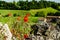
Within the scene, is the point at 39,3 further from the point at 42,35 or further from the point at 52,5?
the point at 42,35

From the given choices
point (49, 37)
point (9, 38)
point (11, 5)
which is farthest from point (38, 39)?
point (11, 5)

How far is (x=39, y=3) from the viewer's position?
121ft

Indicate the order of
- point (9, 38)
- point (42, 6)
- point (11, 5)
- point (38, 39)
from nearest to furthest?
point (9, 38)
point (38, 39)
point (42, 6)
point (11, 5)

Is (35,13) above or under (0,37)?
under

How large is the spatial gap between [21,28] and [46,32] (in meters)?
0.95

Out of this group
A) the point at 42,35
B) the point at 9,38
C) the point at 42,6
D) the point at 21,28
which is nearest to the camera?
the point at 9,38

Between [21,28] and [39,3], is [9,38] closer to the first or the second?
[21,28]

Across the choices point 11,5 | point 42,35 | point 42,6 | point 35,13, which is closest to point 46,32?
point 42,35

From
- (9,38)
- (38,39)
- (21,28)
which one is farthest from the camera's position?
(21,28)

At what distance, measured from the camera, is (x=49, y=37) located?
15.5ft

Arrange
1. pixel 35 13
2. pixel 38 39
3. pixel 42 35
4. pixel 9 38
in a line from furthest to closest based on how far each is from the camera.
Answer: pixel 35 13
pixel 42 35
pixel 38 39
pixel 9 38

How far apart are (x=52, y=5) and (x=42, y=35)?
32.5 m

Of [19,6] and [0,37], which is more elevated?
[0,37]

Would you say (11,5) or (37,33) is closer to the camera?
(37,33)
